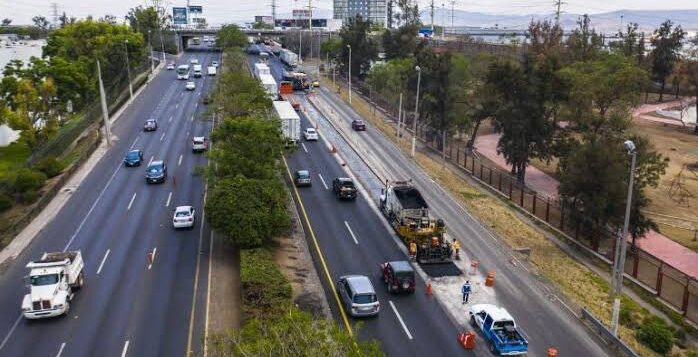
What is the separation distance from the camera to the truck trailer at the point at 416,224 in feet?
136

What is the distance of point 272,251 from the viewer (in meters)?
41.8

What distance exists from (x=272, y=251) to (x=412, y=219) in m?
10.7

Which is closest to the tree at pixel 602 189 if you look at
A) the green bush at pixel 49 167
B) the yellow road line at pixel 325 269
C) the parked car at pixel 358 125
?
the yellow road line at pixel 325 269

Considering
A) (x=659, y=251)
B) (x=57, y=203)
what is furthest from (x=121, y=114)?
(x=659, y=251)

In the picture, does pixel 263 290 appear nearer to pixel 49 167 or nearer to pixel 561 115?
pixel 49 167

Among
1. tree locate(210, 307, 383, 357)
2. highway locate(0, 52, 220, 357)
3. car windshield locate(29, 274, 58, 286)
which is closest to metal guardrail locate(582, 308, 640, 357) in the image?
tree locate(210, 307, 383, 357)

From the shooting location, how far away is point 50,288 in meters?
32.5

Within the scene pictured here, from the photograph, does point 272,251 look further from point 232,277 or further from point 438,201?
point 438,201

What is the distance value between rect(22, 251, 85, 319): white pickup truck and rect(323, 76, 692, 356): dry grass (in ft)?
96.6

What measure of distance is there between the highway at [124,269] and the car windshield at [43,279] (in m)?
2.00

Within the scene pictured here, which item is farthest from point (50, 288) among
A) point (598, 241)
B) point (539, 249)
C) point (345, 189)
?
point (598, 241)

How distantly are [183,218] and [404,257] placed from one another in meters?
17.0

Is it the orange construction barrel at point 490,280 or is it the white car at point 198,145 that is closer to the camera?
the orange construction barrel at point 490,280

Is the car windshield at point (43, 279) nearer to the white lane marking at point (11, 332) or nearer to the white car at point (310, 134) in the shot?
Result: the white lane marking at point (11, 332)
